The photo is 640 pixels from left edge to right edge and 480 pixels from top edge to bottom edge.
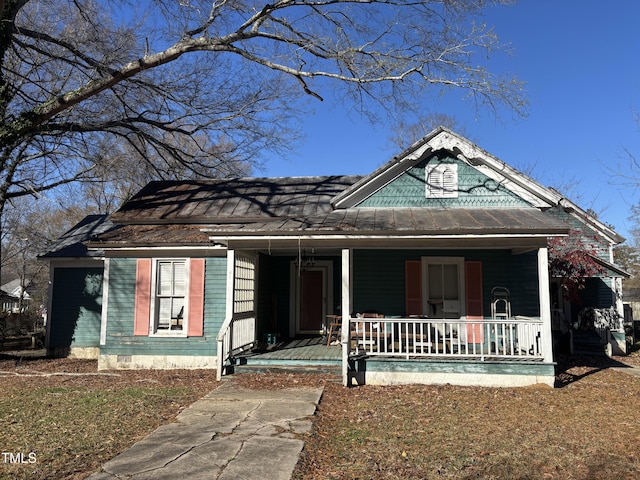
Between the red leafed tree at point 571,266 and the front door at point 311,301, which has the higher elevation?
the red leafed tree at point 571,266

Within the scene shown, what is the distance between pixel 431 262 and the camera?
11500 mm

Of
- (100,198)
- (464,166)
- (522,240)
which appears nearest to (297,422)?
(522,240)

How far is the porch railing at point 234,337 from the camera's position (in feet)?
30.5

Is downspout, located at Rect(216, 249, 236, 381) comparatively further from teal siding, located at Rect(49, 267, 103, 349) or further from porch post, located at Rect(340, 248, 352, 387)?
teal siding, located at Rect(49, 267, 103, 349)

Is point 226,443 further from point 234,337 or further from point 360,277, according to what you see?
point 360,277

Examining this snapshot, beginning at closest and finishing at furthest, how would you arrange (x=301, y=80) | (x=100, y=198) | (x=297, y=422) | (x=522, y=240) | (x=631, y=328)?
(x=297, y=422), (x=522, y=240), (x=301, y=80), (x=631, y=328), (x=100, y=198)

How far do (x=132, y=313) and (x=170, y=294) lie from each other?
109 cm

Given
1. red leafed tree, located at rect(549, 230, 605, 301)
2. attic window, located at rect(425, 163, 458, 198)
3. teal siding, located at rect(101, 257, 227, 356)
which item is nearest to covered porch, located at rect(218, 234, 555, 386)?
teal siding, located at rect(101, 257, 227, 356)

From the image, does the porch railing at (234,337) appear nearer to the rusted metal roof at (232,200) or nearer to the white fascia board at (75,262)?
the rusted metal roof at (232,200)

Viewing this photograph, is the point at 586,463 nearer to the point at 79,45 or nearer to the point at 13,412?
the point at 13,412

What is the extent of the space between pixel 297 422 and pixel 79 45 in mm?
12251

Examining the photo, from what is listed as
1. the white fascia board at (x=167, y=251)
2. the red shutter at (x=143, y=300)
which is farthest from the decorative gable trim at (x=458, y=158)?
the red shutter at (x=143, y=300)

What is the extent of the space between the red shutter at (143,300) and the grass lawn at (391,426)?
143 cm

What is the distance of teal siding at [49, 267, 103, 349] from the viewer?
1383 cm
